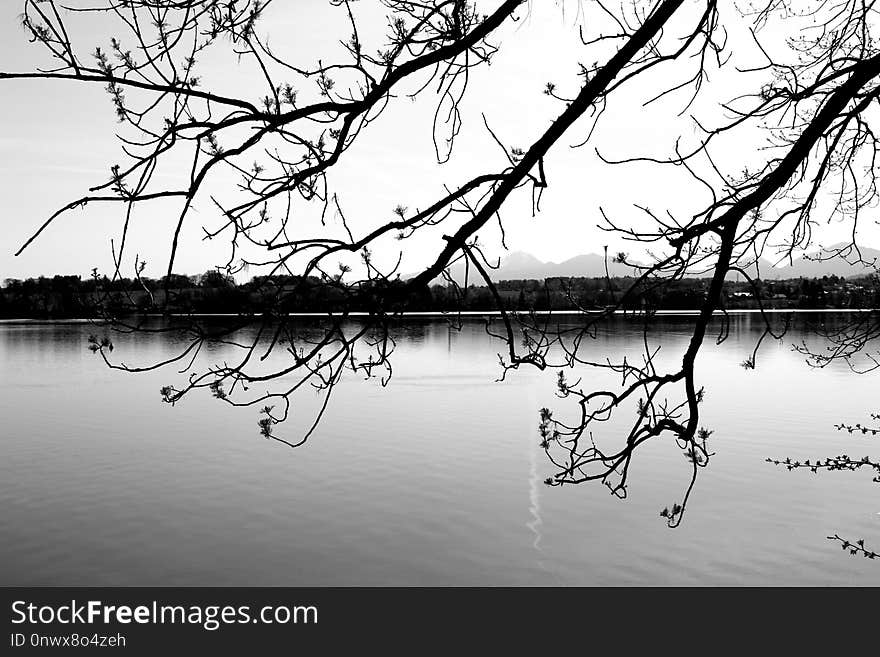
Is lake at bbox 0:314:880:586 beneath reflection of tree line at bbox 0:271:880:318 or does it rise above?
beneath

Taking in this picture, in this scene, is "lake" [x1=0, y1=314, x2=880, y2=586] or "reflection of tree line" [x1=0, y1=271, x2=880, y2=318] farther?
"lake" [x1=0, y1=314, x2=880, y2=586]

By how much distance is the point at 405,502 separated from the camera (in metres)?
14.0

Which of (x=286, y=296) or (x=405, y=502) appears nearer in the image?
(x=286, y=296)

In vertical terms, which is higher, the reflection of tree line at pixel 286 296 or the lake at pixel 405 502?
the reflection of tree line at pixel 286 296

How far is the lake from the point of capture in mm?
11328

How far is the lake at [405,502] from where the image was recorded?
446 inches

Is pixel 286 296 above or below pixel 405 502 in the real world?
above

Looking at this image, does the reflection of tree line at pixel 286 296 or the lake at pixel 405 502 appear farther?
the lake at pixel 405 502

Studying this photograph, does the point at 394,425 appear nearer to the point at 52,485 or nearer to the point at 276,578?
the point at 52,485

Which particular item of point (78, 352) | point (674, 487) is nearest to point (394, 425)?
point (674, 487)

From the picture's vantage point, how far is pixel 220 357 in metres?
39.2

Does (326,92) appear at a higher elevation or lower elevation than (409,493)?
higher
